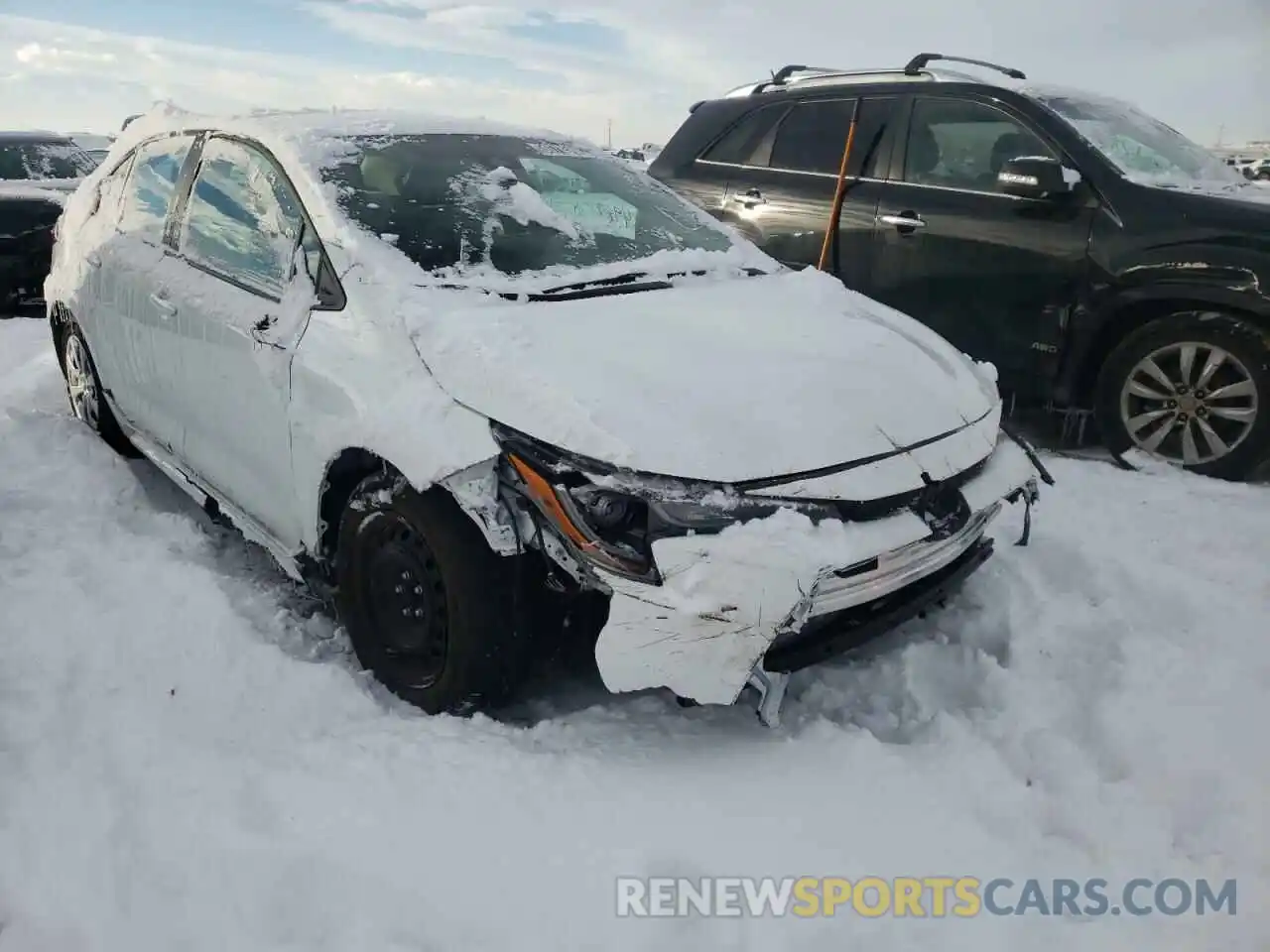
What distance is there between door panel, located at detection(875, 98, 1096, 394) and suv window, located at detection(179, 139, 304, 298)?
3.39 metres

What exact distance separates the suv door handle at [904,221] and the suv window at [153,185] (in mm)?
3505

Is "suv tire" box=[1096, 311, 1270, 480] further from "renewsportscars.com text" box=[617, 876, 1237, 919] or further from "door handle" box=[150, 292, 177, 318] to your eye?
"door handle" box=[150, 292, 177, 318]

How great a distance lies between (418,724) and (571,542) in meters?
0.73

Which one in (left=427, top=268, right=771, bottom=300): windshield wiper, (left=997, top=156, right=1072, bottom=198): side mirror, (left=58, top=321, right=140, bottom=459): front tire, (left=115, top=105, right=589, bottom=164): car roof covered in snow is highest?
(left=997, top=156, right=1072, bottom=198): side mirror

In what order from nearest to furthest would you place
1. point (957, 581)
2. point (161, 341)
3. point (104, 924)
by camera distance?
point (104, 924)
point (957, 581)
point (161, 341)

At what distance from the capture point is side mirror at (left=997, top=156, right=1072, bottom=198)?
178 inches

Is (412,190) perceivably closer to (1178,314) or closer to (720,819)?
(720,819)

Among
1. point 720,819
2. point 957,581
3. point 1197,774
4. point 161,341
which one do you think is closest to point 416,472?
point 720,819

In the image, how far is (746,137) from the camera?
602cm

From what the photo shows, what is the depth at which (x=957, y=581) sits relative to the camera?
2.70 metres

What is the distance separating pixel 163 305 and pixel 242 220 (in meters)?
0.55

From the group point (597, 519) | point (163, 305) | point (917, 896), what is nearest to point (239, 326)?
point (163, 305)

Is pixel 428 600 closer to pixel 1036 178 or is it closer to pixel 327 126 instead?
pixel 327 126

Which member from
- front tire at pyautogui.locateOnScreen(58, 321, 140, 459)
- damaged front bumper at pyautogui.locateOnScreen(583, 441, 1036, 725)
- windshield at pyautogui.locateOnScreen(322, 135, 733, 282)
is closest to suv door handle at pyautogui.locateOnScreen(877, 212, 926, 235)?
windshield at pyautogui.locateOnScreen(322, 135, 733, 282)
